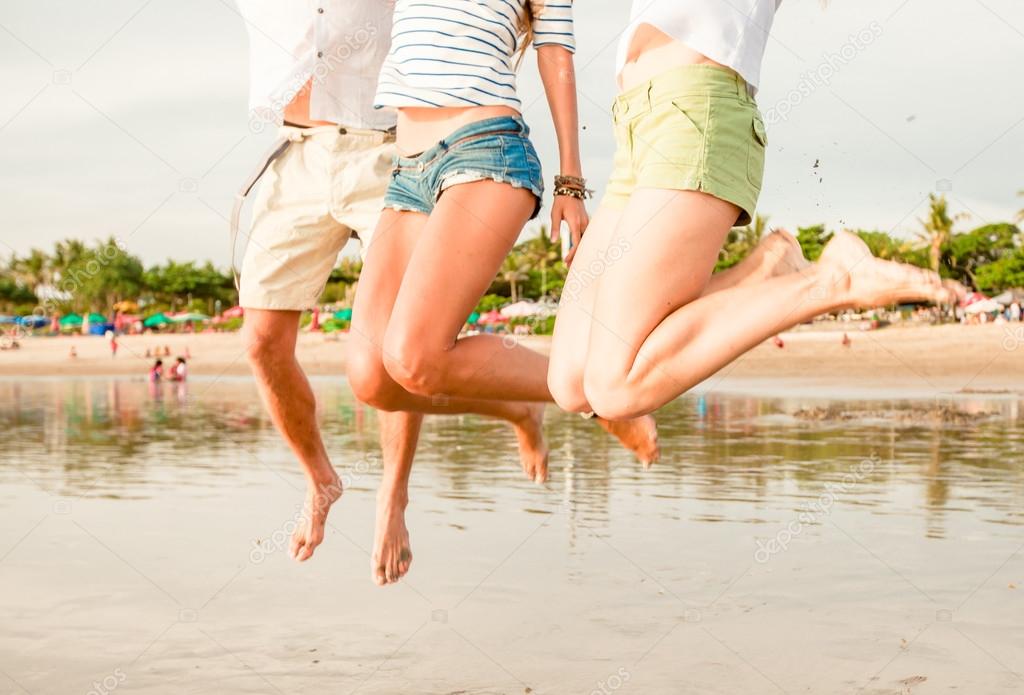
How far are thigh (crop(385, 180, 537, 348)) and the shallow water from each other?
4.98ft

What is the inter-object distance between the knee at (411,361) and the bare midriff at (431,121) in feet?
2.29

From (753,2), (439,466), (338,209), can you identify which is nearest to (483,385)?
(338,209)

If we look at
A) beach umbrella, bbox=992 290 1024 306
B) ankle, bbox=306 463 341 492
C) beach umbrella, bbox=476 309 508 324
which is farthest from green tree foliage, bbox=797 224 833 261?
ankle, bbox=306 463 341 492

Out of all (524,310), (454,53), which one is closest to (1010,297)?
(524,310)

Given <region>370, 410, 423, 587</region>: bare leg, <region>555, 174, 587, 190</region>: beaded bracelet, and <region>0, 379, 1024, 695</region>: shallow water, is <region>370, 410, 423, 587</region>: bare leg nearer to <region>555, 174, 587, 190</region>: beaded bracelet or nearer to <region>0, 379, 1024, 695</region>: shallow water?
<region>0, 379, 1024, 695</region>: shallow water

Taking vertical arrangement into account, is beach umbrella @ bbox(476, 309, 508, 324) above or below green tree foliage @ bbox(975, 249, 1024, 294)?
below

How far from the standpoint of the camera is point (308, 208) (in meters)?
5.09

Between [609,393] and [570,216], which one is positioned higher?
[570,216]

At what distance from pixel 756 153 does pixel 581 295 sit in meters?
0.67

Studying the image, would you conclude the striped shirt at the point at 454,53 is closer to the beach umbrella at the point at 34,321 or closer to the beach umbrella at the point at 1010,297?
the beach umbrella at the point at 1010,297

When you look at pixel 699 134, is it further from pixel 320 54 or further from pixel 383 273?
pixel 320 54

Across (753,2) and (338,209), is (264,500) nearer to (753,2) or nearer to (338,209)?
(338,209)

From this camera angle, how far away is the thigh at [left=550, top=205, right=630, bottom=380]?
3795 millimetres

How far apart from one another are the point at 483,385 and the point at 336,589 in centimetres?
213
